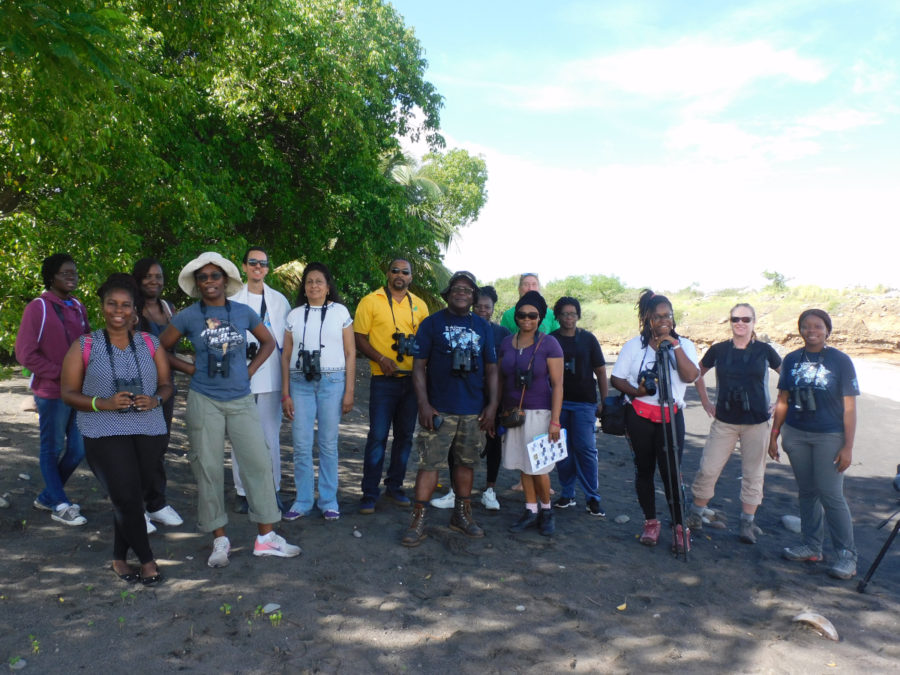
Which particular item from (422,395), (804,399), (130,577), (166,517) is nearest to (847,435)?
(804,399)

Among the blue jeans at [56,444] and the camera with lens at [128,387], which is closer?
the camera with lens at [128,387]

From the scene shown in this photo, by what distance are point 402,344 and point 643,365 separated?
1.94 metres

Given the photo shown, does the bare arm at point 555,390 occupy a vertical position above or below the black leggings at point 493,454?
above

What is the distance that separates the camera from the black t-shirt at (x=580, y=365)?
573cm

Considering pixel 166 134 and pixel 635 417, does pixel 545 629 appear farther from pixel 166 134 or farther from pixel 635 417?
pixel 166 134

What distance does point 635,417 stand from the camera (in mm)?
4836

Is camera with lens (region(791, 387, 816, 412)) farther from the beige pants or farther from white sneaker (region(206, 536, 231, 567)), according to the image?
white sneaker (region(206, 536, 231, 567))

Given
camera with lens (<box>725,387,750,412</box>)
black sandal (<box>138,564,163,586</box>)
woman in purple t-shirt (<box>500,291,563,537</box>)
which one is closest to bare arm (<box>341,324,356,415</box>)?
woman in purple t-shirt (<box>500,291,563,537</box>)

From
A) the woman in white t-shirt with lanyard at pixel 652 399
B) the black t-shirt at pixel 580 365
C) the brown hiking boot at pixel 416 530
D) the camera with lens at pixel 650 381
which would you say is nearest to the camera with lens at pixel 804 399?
the woman in white t-shirt with lanyard at pixel 652 399

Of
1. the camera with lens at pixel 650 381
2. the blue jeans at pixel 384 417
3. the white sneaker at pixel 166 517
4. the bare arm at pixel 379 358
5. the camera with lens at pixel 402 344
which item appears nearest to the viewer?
the camera with lens at pixel 650 381

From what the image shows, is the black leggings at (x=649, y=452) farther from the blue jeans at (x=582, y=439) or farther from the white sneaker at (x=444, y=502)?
the white sneaker at (x=444, y=502)

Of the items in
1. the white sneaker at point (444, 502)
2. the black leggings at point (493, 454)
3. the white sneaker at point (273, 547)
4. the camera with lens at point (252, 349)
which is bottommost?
the white sneaker at point (444, 502)

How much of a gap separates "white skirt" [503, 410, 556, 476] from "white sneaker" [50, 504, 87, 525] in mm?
3319

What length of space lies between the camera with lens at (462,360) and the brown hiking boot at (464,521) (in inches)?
43.9
